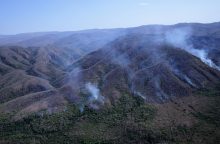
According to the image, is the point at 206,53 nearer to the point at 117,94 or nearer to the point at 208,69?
the point at 208,69

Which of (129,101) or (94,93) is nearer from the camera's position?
(129,101)

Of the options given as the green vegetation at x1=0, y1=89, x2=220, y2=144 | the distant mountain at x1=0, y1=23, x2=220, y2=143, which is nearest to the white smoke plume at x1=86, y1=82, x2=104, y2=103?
the distant mountain at x1=0, y1=23, x2=220, y2=143

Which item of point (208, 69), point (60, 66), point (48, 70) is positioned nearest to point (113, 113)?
point (208, 69)

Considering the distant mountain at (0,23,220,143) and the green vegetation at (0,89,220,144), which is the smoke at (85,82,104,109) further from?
the green vegetation at (0,89,220,144)

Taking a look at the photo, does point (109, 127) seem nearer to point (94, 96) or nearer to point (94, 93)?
point (94, 96)

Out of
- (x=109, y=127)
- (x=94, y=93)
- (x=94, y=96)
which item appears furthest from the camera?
(x=94, y=93)

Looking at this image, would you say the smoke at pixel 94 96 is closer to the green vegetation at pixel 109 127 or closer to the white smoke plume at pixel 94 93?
the white smoke plume at pixel 94 93

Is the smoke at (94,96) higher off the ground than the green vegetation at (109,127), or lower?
higher

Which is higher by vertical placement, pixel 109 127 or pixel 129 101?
pixel 129 101

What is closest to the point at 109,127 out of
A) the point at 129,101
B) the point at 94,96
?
the point at 129,101

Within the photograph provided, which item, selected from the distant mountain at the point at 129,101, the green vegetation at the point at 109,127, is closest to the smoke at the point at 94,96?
the distant mountain at the point at 129,101

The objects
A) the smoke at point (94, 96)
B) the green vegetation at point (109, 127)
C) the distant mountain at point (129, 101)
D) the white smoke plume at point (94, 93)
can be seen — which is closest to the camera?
the green vegetation at point (109, 127)
